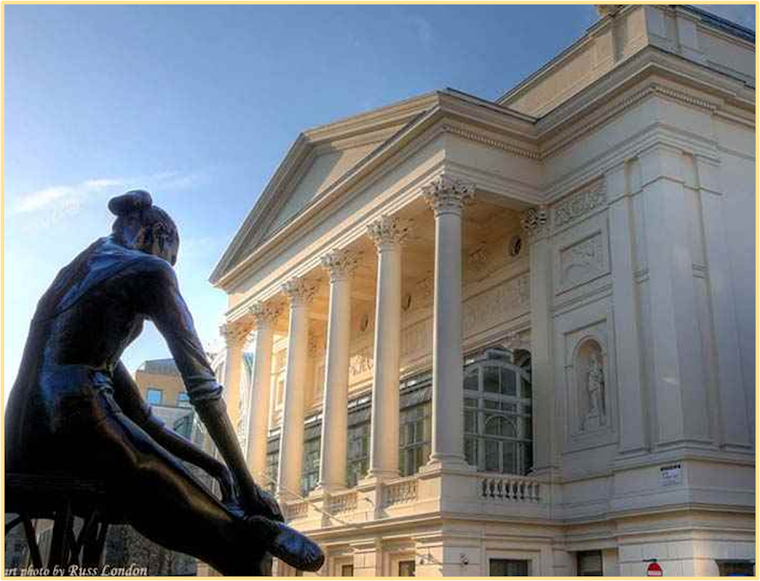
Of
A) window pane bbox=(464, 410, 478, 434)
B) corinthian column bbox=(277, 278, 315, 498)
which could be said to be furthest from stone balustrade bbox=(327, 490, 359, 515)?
window pane bbox=(464, 410, 478, 434)

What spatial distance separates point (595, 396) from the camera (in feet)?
74.6

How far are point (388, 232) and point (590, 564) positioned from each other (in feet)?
35.7

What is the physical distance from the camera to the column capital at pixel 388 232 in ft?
87.8

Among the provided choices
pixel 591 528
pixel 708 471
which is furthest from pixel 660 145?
pixel 591 528

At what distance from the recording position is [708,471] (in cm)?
1939

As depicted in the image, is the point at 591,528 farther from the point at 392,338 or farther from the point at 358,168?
the point at 358,168

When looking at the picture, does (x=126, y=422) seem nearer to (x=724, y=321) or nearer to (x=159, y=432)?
(x=159, y=432)

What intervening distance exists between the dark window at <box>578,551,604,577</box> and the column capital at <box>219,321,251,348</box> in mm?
19553

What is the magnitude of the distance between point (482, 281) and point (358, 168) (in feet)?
17.6

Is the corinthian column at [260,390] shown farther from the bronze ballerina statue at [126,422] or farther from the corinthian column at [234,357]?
the bronze ballerina statue at [126,422]

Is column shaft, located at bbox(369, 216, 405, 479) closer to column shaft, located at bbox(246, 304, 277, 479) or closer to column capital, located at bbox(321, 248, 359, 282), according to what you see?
column capital, located at bbox(321, 248, 359, 282)

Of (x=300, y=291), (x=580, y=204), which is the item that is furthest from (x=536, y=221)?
(x=300, y=291)

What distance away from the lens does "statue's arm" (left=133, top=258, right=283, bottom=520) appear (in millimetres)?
4391

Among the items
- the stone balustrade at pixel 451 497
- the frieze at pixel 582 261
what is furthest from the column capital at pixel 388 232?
the stone balustrade at pixel 451 497
